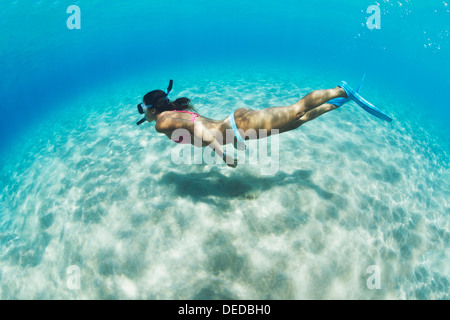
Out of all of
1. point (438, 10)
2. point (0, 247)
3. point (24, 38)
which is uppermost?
point (438, 10)

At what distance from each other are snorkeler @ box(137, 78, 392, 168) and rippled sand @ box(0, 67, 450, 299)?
4.35 ft

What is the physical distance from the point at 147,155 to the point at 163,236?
315cm

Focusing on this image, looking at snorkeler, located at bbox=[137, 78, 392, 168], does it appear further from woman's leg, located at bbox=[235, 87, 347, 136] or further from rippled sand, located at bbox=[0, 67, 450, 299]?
rippled sand, located at bbox=[0, 67, 450, 299]

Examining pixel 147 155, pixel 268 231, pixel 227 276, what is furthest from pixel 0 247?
pixel 268 231

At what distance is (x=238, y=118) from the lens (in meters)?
3.75

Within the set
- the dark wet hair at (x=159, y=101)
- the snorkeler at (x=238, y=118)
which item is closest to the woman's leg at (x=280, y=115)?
the snorkeler at (x=238, y=118)

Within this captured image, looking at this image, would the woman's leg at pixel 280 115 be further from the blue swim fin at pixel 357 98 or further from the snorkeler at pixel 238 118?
the blue swim fin at pixel 357 98

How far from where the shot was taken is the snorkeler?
11.3 feet

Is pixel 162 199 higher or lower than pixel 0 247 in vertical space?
higher

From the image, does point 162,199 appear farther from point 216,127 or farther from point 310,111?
point 310,111

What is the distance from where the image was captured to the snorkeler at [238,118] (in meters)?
3.44

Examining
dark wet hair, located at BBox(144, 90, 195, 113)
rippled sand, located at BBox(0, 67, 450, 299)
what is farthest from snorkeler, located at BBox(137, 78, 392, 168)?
rippled sand, located at BBox(0, 67, 450, 299)
